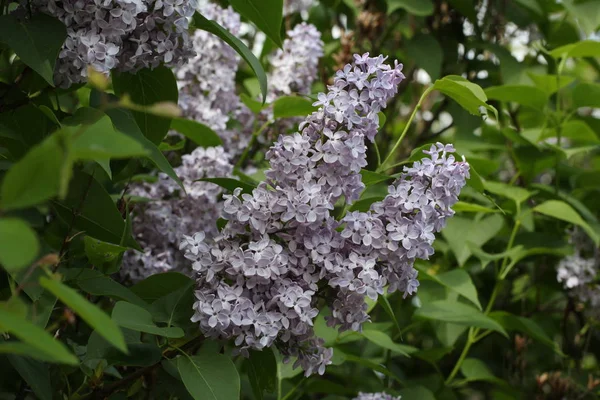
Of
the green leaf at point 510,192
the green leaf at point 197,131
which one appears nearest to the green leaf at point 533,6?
the green leaf at point 510,192

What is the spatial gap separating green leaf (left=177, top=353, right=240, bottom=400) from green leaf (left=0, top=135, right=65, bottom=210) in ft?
1.20

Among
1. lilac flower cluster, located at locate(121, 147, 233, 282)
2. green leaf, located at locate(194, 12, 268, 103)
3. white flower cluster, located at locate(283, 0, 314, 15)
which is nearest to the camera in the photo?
green leaf, located at locate(194, 12, 268, 103)

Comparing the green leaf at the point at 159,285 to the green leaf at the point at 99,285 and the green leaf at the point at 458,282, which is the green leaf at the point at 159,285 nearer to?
the green leaf at the point at 99,285

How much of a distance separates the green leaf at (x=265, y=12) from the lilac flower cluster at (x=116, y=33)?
9 centimetres

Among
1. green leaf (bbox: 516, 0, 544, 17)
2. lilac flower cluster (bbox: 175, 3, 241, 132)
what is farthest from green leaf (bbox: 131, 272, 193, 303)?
green leaf (bbox: 516, 0, 544, 17)

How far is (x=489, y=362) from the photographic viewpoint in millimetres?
1769

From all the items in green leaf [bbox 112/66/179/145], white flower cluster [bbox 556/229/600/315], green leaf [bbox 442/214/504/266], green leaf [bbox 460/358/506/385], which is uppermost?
green leaf [bbox 112/66/179/145]

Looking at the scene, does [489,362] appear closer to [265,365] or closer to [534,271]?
[534,271]

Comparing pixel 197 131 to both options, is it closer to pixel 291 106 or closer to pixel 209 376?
pixel 291 106

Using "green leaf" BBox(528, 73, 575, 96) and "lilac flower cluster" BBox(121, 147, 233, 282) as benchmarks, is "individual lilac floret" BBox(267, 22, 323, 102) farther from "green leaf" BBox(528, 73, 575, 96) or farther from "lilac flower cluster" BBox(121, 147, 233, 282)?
"green leaf" BBox(528, 73, 575, 96)

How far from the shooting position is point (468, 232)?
4.74 feet

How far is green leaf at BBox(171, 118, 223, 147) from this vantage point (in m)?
1.17

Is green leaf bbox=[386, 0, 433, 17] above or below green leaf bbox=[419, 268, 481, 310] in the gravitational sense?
above

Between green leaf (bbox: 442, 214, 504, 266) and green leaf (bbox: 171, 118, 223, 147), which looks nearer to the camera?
green leaf (bbox: 171, 118, 223, 147)
